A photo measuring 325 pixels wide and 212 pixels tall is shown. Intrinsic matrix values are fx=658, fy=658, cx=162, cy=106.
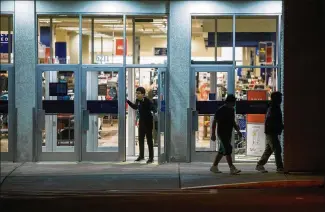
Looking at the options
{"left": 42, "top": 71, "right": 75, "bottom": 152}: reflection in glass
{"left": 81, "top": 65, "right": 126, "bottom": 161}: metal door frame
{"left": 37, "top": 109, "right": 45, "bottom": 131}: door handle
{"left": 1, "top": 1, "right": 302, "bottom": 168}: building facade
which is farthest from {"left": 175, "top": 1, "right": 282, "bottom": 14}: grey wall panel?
{"left": 37, "top": 109, "right": 45, "bottom": 131}: door handle

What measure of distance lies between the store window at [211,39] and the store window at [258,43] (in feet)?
0.83

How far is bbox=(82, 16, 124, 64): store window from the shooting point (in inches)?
659

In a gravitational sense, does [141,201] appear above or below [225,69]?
below

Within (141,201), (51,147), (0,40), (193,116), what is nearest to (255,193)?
→ (141,201)

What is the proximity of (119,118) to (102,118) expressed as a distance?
0.46 metres

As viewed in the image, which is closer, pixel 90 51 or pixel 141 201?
pixel 141 201

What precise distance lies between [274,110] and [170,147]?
10.4ft

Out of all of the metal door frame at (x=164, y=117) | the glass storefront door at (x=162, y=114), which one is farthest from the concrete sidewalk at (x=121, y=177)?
the glass storefront door at (x=162, y=114)

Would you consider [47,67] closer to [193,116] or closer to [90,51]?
[90,51]

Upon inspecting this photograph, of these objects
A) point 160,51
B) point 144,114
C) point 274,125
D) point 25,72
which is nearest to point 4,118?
point 25,72

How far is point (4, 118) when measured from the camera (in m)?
16.8

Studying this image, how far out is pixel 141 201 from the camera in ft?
39.0

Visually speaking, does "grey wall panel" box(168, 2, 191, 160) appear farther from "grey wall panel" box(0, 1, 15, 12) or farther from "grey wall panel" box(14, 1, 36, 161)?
"grey wall panel" box(0, 1, 15, 12)

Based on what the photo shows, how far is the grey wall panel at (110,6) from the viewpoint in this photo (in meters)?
16.6
